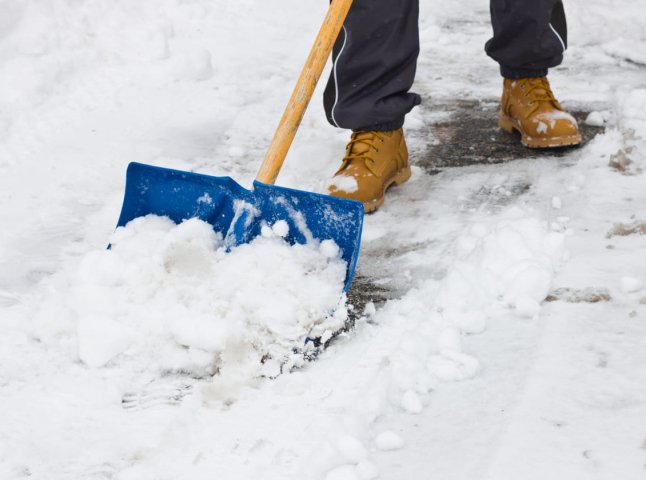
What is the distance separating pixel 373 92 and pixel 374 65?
0.09 m

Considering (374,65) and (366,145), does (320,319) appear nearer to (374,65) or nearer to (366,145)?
(366,145)

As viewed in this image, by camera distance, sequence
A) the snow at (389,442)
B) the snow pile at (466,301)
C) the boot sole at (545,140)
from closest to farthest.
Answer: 1. the snow at (389,442)
2. the snow pile at (466,301)
3. the boot sole at (545,140)

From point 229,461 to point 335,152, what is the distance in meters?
1.67

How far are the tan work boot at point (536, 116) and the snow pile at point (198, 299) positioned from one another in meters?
1.18

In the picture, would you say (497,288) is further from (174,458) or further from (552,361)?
(174,458)

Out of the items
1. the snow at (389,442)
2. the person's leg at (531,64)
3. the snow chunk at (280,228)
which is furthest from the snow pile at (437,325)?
the person's leg at (531,64)

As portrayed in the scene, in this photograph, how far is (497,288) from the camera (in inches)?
72.8

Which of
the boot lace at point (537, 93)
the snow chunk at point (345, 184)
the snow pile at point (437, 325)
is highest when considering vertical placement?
the boot lace at point (537, 93)

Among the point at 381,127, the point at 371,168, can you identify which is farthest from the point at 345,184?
the point at 381,127

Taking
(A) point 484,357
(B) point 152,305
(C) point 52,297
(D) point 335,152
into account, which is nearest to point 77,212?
(C) point 52,297

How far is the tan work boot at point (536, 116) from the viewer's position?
2.70 m

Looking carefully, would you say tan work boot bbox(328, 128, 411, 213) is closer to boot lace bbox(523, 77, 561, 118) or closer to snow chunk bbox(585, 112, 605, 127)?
boot lace bbox(523, 77, 561, 118)

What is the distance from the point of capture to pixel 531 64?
9.37 feet

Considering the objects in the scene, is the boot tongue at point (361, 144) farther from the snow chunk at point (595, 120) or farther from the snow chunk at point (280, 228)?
the snow chunk at point (595, 120)
